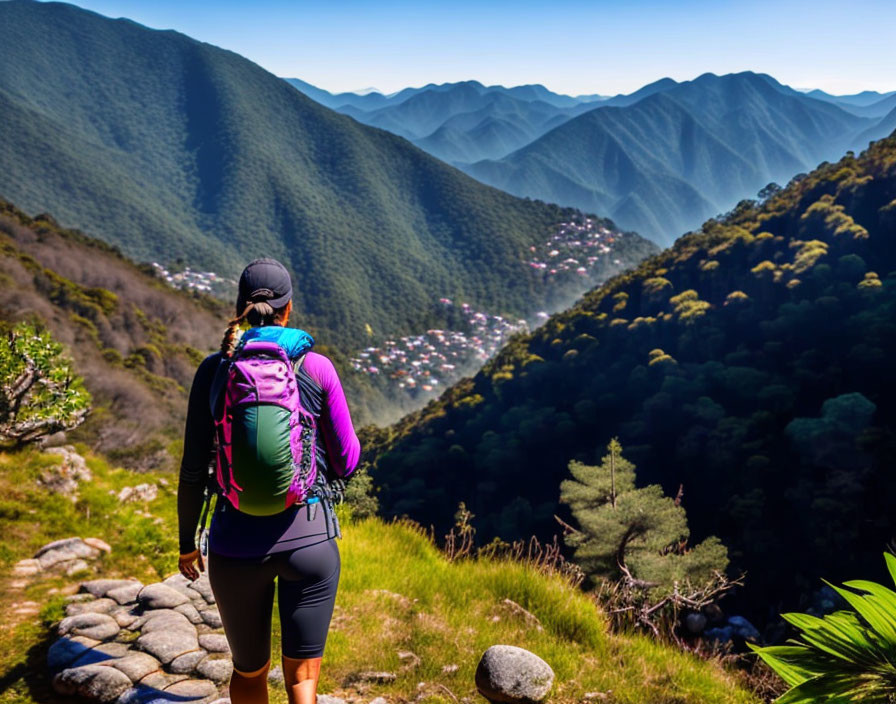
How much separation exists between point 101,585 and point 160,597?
2.24 feet

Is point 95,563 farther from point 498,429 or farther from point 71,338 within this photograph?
point 498,429

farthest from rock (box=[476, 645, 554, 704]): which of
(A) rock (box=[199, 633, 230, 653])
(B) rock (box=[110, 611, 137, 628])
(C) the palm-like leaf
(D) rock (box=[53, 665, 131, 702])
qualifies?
(B) rock (box=[110, 611, 137, 628])

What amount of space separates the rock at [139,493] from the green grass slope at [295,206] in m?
116

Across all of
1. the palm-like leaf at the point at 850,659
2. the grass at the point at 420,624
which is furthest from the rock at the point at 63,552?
the palm-like leaf at the point at 850,659

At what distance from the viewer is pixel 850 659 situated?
5.41 ft

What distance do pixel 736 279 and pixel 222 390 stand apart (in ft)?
185

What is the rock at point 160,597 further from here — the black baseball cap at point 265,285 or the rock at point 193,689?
the black baseball cap at point 265,285

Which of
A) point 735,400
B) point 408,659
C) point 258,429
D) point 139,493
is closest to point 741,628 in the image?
point 735,400

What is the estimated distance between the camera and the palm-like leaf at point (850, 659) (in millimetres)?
1615

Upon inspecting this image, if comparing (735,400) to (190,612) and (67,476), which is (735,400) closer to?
(67,476)

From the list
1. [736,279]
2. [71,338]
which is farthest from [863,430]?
[71,338]

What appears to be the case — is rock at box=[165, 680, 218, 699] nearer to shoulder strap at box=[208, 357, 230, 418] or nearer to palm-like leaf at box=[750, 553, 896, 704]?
shoulder strap at box=[208, 357, 230, 418]

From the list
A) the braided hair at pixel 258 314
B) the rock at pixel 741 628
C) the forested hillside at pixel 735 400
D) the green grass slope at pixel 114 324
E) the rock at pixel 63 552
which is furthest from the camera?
the forested hillside at pixel 735 400

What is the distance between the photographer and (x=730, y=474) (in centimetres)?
3741
